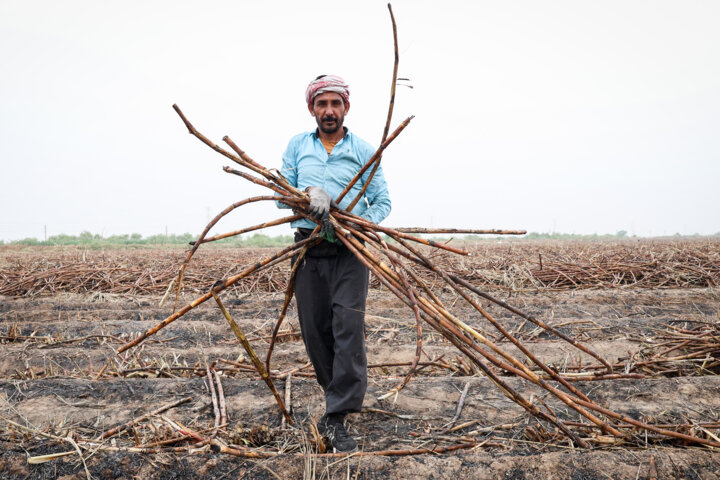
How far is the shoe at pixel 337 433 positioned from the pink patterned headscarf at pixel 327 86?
1.70 metres

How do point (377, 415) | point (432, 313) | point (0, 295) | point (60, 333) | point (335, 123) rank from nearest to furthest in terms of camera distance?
point (432, 313) < point (335, 123) < point (377, 415) < point (60, 333) < point (0, 295)

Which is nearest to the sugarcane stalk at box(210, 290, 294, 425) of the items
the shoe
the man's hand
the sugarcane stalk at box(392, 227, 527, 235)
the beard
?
the shoe

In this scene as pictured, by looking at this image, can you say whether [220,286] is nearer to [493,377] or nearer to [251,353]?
[251,353]

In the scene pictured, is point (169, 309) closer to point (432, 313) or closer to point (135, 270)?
point (135, 270)

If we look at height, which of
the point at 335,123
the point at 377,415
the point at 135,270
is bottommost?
the point at 377,415

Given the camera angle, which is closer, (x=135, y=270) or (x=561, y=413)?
(x=561, y=413)

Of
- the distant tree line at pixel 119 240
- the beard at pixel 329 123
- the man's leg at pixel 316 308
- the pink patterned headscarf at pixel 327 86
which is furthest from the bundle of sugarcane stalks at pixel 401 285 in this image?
the distant tree line at pixel 119 240

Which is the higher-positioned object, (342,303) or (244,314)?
(342,303)

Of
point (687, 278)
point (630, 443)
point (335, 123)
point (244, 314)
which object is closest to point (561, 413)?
point (630, 443)

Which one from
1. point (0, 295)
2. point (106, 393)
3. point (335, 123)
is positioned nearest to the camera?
point (335, 123)

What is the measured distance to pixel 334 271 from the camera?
2.38 m

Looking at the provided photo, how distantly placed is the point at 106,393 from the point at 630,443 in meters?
3.00

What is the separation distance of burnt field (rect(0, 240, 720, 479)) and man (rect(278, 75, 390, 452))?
26 centimetres

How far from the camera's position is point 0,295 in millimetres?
6980
